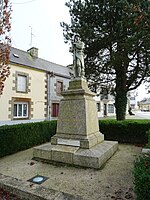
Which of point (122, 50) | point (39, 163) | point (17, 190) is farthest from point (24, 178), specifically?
point (122, 50)

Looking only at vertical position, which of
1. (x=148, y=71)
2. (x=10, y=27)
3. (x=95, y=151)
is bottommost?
(x=95, y=151)

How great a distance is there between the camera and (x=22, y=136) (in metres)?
6.43

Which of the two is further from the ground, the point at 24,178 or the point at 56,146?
the point at 56,146

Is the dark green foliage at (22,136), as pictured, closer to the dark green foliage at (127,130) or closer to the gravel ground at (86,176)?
the gravel ground at (86,176)

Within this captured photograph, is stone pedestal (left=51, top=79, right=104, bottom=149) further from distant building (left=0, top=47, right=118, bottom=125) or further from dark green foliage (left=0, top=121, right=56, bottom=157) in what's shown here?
distant building (left=0, top=47, right=118, bottom=125)

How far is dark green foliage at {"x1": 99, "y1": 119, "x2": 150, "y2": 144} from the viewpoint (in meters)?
7.23

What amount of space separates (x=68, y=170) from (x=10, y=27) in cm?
521

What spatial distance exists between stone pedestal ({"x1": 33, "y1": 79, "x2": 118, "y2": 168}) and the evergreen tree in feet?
12.6

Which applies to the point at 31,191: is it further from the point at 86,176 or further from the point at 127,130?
the point at 127,130

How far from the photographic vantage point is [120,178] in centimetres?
355

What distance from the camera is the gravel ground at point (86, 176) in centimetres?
295

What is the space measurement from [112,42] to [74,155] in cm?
670

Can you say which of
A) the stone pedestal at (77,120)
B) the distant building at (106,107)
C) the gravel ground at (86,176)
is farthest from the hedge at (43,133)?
the distant building at (106,107)

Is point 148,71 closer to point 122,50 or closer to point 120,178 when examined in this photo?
point 122,50
